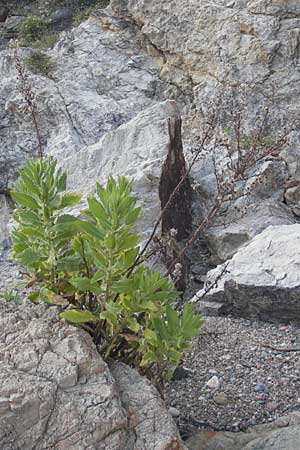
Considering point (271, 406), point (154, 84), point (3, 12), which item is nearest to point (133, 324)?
point (271, 406)

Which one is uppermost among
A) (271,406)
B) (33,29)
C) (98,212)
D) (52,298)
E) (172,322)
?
(33,29)

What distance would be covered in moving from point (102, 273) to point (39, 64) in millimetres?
7096

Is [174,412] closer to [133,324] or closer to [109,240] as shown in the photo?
[133,324]

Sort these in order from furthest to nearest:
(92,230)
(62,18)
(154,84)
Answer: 1. (62,18)
2. (154,84)
3. (92,230)

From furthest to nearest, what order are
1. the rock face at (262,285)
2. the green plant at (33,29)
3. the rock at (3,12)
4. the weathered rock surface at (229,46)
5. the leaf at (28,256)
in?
the rock at (3,12) → the green plant at (33,29) → the weathered rock surface at (229,46) → the rock face at (262,285) → the leaf at (28,256)

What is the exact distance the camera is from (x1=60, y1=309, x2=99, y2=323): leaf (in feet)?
9.82

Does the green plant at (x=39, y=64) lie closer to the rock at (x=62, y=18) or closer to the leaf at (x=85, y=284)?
the rock at (x=62, y=18)

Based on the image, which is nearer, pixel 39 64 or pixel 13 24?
pixel 39 64

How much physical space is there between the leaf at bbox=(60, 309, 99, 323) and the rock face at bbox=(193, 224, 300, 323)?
74.8 inches

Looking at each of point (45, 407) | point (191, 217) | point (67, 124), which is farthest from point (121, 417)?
point (67, 124)

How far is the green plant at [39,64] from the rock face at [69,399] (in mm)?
6905

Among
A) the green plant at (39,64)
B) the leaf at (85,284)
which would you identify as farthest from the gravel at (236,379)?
the green plant at (39,64)

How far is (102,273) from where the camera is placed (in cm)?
296

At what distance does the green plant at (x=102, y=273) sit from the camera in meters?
2.87
